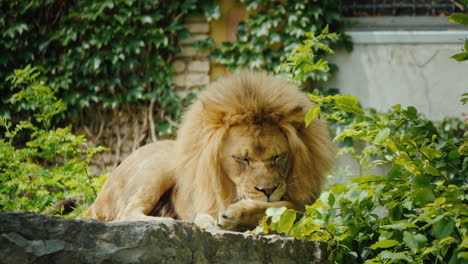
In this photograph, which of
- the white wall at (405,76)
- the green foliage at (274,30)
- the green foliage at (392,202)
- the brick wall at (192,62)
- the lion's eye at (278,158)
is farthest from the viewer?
the brick wall at (192,62)

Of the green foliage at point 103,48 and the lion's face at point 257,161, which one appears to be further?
the green foliage at point 103,48

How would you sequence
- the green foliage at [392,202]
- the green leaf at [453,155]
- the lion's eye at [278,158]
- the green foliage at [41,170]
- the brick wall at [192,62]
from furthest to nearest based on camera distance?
the brick wall at [192,62] < the green foliage at [41,170] < the lion's eye at [278,158] < the green leaf at [453,155] < the green foliage at [392,202]

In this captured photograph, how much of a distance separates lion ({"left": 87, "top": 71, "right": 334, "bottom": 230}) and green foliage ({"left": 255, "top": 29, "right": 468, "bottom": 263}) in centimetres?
57

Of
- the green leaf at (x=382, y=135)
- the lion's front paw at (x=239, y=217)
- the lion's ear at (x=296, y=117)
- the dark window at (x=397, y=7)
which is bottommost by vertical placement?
the lion's front paw at (x=239, y=217)

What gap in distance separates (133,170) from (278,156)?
1.06 meters

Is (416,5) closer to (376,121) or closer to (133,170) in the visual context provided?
(133,170)

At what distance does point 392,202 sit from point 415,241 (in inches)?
9.3

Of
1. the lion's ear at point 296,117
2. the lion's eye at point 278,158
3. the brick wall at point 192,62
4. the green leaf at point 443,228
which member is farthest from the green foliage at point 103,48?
the green leaf at point 443,228

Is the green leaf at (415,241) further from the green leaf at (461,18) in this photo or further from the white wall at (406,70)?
the white wall at (406,70)

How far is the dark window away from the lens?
6598 mm

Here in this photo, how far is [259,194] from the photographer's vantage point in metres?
2.62

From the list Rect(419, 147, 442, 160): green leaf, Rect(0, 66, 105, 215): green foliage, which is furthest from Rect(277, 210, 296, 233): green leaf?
Rect(0, 66, 105, 215): green foliage

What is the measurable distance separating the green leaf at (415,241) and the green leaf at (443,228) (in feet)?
0.21

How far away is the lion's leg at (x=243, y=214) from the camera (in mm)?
2447
